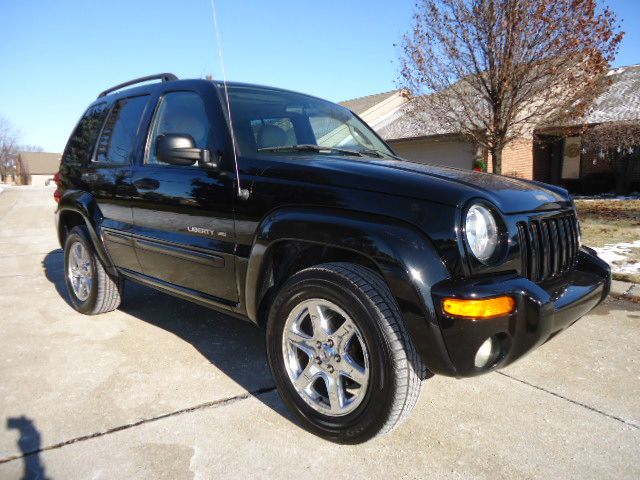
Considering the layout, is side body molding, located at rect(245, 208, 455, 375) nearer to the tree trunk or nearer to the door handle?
the door handle

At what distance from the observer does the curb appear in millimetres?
4548

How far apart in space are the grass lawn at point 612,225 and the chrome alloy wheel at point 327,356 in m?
4.00

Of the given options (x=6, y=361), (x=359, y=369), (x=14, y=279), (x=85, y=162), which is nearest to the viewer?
(x=359, y=369)

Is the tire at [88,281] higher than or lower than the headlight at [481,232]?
lower

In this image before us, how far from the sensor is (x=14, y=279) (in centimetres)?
593

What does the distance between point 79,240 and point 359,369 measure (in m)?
3.16

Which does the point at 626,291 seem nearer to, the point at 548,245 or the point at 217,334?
the point at 548,245

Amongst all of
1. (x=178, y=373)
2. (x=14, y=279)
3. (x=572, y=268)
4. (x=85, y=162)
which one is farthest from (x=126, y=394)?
(x=14, y=279)

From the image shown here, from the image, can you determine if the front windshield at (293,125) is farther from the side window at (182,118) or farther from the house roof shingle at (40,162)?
the house roof shingle at (40,162)

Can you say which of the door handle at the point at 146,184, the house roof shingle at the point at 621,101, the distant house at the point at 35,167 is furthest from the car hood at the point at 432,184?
the distant house at the point at 35,167

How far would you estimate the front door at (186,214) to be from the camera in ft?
9.29

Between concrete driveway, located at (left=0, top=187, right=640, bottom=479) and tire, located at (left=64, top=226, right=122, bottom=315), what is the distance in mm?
274

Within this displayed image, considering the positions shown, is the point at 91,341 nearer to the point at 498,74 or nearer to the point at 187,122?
the point at 187,122

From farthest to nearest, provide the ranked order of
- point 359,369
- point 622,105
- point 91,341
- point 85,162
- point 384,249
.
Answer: point 622,105 → point 85,162 → point 91,341 → point 359,369 → point 384,249
